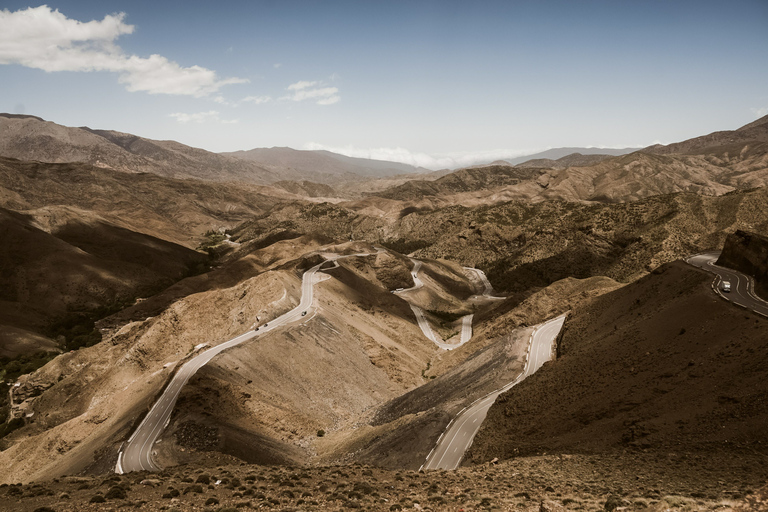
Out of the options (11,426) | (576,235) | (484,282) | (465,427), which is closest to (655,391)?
(465,427)

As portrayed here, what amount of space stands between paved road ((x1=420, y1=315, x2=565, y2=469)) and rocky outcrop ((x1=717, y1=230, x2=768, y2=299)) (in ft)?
61.2

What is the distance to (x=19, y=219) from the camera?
129625 mm

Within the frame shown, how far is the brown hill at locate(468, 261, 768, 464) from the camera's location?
858 inches

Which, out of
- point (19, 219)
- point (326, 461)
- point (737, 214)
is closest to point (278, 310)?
point (326, 461)

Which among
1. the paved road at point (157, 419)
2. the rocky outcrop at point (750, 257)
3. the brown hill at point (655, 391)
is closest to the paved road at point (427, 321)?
the paved road at point (157, 419)

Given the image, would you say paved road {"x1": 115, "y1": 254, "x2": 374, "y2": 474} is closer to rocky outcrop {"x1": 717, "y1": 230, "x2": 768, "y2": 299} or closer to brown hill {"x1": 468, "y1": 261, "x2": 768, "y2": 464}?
brown hill {"x1": 468, "y1": 261, "x2": 768, "y2": 464}

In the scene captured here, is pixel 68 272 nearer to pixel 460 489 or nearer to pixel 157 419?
pixel 157 419

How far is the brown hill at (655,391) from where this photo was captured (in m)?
21.8

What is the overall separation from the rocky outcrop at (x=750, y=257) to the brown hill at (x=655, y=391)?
447 cm

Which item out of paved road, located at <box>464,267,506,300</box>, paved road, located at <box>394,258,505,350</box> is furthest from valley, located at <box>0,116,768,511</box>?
paved road, located at <box>464,267,506,300</box>

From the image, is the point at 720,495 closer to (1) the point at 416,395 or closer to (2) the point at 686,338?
(2) the point at 686,338

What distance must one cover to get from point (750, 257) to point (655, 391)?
27.0 m

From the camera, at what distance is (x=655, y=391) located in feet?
87.1

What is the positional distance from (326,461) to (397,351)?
28.2 m
